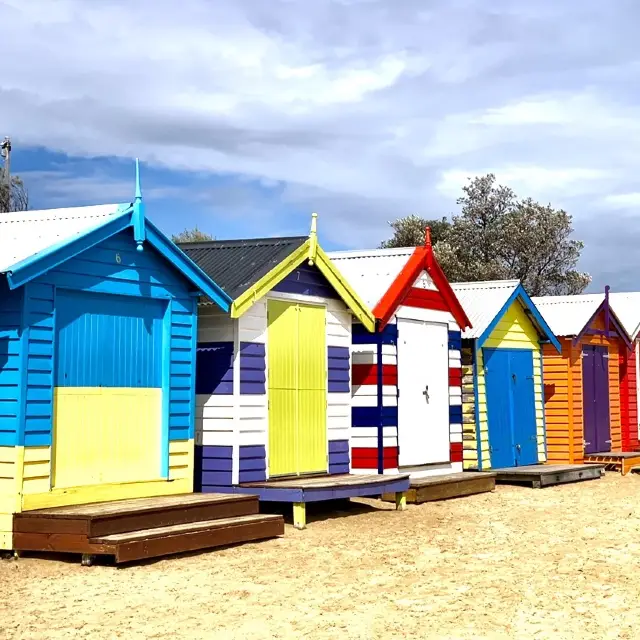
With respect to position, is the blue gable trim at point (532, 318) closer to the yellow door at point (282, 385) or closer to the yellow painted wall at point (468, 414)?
the yellow painted wall at point (468, 414)

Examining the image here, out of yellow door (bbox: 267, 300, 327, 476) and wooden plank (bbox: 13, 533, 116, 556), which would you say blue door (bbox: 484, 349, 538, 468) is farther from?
wooden plank (bbox: 13, 533, 116, 556)

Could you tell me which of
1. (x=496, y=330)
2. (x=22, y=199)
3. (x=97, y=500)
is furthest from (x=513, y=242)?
(x=97, y=500)

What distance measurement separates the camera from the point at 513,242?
4819 centimetres

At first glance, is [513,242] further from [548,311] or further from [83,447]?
[83,447]

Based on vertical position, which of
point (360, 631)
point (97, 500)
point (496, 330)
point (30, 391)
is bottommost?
point (360, 631)

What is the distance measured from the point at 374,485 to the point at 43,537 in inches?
202

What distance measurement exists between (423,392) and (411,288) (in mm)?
1654

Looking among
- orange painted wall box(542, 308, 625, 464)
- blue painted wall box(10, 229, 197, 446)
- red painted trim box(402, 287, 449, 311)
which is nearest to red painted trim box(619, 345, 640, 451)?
orange painted wall box(542, 308, 625, 464)

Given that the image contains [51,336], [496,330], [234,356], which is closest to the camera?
[51,336]

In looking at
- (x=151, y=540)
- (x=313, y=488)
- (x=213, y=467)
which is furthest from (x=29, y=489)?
(x=313, y=488)

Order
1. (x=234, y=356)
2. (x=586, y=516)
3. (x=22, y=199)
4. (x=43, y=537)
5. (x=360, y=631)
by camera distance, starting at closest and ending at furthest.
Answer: (x=360, y=631)
(x=43, y=537)
(x=234, y=356)
(x=586, y=516)
(x=22, y=199)

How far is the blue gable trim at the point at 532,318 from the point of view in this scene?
18.8 metres

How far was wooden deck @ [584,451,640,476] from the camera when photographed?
21.6 m

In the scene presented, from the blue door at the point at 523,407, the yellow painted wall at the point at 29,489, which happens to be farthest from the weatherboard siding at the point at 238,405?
the blue door at the point at 523,407
